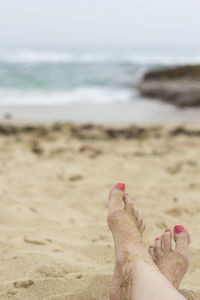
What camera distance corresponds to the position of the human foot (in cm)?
156

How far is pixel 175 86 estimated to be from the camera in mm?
10250

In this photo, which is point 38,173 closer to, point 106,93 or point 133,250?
point 133,250

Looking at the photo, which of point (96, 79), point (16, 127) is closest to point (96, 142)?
point (16, 127)

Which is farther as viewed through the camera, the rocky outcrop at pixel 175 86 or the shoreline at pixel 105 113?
the rocky outcrop at pixel 175 86

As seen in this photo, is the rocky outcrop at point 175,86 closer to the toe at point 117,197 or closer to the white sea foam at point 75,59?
the toe at point 117,197

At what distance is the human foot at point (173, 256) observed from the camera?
156 cm

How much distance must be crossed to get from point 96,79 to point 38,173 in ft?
34.3

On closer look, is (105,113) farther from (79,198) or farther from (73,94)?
(79,198)

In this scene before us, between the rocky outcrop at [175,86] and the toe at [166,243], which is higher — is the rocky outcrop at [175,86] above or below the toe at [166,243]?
below

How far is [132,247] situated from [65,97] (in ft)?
27.0

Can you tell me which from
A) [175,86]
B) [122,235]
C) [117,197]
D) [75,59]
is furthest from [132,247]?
[75,59]

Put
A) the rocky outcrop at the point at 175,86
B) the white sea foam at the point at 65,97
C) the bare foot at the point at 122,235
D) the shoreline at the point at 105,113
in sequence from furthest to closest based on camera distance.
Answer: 1. the rocky outcrop at the point at 175,86
2. the white sea foam at the point at 65,97
3. the shoreline at the point at 105,113
4. the bare foot at the point at 122,235

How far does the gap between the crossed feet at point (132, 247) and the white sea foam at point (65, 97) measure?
690cm

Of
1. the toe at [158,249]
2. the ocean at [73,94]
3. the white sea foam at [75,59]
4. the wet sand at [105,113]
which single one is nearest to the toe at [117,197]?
the toe at [158,249]
